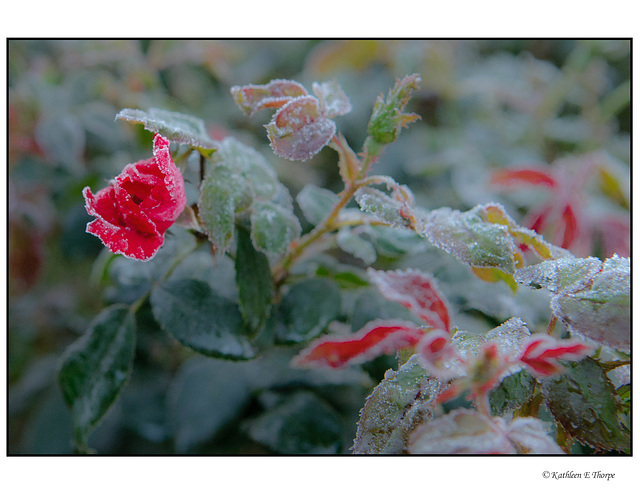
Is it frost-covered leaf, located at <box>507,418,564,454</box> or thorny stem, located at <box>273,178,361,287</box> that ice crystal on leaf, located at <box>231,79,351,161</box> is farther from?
frost-covered leaf, located at <box>507,418,564,454</box>

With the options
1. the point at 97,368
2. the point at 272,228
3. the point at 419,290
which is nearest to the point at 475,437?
the point at 419,290

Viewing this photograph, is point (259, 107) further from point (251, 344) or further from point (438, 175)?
point (438, 175)

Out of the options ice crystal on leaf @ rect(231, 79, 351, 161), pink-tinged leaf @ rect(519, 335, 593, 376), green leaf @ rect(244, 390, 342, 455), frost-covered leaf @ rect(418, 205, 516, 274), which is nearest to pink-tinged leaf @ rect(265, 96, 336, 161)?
ice crystal on leaf @ rect(231, 79, 351, 161)

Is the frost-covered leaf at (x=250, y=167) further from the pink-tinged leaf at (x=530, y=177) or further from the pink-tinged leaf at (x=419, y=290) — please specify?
the pink-tinged leaf at (x=530, y=177)

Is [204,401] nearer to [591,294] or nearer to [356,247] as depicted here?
[356,247]

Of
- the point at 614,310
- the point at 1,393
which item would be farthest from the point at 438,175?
the point at 1,393

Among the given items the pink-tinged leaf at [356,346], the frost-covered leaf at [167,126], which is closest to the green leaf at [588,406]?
the pink-tinged leaf at [356,346]
